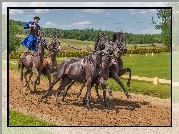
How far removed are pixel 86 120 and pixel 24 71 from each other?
2.75 m

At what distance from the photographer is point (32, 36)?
16766mm

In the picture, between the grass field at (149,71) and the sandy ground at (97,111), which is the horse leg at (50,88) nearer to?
the sandy ground at (97,111)

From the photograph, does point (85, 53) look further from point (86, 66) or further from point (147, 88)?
point (147, 88)

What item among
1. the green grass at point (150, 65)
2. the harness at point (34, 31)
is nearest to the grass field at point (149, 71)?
the green grass at point (150, 65)

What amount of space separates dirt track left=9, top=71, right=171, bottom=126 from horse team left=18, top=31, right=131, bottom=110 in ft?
0.66

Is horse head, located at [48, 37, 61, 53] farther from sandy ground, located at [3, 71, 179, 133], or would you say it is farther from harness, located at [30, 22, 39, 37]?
sandy ground, located at [3, 71, 179, 133]

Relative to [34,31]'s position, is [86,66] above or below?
below

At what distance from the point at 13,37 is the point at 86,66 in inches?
76.6

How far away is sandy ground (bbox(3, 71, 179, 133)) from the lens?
623 inches

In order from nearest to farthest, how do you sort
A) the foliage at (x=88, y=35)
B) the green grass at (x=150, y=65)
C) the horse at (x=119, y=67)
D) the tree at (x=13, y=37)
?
the tree at (x=13, y=37), the foliage at (x=88, y=35), the horse at (x=119, y=67), the green grass at (x=150, y=65)

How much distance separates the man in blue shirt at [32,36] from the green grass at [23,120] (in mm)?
1911

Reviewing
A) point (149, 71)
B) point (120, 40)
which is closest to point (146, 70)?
A: point (149, 71)

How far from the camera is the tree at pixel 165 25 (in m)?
16.3

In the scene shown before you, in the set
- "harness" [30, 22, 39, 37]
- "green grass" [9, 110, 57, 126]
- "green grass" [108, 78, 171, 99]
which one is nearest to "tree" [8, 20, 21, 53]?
"harness" [30, 22, 39, 37]
